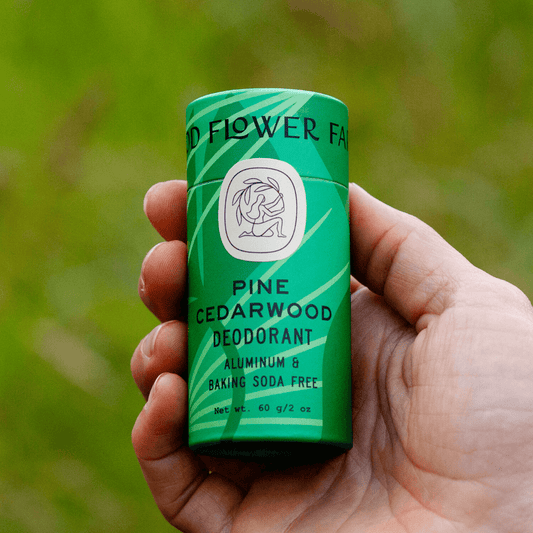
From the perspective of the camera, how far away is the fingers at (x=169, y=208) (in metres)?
1.48

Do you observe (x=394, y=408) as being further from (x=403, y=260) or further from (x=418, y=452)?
(x=403, y=260)

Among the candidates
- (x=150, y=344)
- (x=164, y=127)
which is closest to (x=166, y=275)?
(x=150, y=344)

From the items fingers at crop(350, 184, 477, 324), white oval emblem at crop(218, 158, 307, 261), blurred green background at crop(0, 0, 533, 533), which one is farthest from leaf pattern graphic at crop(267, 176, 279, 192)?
blurred green background at crop(0, 0, 533, 533)

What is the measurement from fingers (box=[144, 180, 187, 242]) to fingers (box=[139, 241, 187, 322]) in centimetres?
9

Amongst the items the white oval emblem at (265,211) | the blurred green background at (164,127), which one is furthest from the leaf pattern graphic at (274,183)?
the blurred green background at (164,127)

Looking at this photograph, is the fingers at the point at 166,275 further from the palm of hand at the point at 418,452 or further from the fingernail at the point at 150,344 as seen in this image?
the palm of hand at the point at 418,452

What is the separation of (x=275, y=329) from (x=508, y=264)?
1.52 metres

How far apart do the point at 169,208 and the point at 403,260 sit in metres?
0.51

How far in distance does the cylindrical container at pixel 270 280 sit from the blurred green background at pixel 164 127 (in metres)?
1.21

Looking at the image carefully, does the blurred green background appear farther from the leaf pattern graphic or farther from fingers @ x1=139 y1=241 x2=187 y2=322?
the leaf pattern graphic

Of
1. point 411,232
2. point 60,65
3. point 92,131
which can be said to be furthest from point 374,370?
point 60,65

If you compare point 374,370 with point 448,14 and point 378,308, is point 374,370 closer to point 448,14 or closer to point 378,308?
point 378,308

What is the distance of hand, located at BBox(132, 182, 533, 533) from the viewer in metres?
1.16

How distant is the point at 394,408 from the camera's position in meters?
1.31
